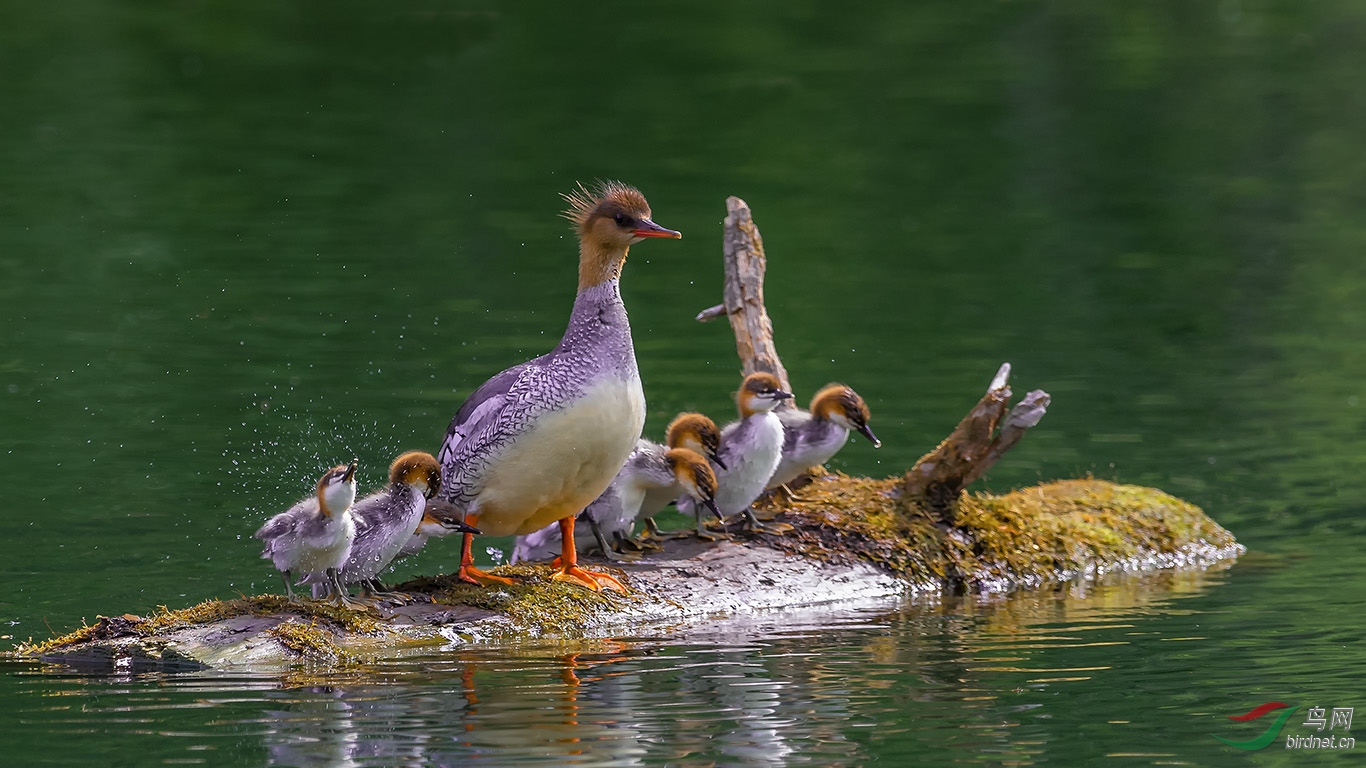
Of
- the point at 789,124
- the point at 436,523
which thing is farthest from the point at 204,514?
the point at 789,124

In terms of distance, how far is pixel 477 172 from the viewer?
25.1 m

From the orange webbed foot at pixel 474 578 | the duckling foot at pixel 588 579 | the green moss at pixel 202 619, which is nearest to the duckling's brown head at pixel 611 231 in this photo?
the duckling foot at pixel 588 579

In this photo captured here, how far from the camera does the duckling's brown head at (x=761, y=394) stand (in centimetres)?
1102

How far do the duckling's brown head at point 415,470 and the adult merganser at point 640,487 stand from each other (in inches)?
51.5

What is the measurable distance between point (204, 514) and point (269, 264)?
24.6 feet

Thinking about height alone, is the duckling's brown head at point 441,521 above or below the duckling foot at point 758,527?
above

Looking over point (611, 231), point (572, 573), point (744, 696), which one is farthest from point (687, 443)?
point (744, 696)

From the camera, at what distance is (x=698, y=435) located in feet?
35.7

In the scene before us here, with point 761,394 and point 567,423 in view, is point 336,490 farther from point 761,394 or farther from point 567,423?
point 761,394

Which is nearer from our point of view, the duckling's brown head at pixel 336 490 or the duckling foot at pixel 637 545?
the duckling's brown head at pixel 336 490

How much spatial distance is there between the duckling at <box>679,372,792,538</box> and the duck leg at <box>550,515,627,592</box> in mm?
996

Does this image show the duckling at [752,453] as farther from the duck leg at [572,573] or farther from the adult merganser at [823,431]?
the duck leg at [572,573]

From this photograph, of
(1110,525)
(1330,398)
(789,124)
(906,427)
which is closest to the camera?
(1110,525)

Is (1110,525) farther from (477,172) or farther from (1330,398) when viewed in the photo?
(477,172)
